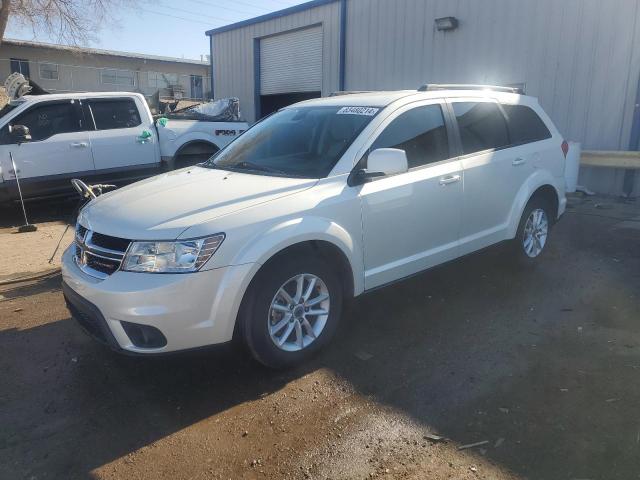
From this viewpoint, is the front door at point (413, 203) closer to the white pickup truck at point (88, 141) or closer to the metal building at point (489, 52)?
the white pickup truck at point (88, 141)

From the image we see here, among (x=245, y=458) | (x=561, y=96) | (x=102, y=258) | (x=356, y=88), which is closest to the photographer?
(x=245, y=458)

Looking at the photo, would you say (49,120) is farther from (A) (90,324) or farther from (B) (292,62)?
(B) (292,62)

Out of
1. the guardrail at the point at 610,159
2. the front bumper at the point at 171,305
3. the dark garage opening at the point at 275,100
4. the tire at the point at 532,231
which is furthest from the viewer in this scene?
the dark garage opening at the point at 275,100

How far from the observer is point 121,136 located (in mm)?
8742

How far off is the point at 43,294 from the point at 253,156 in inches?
105

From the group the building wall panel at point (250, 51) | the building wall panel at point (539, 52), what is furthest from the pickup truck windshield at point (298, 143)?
the building wall panel at point (250, 51)

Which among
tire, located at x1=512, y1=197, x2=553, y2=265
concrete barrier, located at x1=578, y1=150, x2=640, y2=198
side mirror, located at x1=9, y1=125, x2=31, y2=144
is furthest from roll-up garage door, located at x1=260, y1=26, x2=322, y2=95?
tire, located at x1=512, y1=197, x2=553, y2=265

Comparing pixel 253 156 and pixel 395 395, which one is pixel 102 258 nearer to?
pixel 253 156

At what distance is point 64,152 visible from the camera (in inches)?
327

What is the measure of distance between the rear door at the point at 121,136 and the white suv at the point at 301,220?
4.72 m

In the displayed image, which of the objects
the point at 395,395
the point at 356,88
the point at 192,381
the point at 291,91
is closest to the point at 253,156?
the point at 192,381

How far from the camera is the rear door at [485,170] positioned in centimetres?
458

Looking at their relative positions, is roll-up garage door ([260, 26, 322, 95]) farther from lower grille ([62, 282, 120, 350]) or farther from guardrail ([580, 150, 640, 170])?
lower grille ([62, 282, 120, 350])

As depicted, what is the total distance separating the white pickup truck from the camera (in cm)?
804
